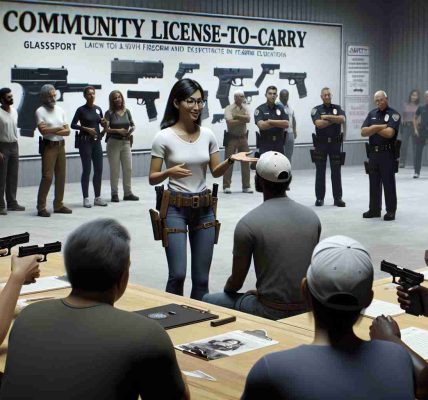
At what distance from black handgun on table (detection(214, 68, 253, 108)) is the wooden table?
12.0m

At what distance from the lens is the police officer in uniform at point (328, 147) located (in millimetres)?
11391

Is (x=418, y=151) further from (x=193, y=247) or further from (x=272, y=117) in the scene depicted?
(x=193, y=247)

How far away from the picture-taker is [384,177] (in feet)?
33.7

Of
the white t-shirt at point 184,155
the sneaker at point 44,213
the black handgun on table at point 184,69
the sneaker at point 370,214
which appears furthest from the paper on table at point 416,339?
the black handgun on table at point 184,69

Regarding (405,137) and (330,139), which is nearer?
(330,139)

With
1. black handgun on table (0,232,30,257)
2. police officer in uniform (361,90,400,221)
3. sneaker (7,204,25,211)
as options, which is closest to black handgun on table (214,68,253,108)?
sneaker (7,204,25,211)

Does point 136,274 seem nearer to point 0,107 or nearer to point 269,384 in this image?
point 0,107

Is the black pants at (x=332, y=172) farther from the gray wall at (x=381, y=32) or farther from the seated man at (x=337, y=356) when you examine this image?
the seated man at (x=337, y=356)

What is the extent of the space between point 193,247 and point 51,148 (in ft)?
19.0

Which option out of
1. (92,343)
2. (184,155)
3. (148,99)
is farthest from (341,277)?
(148,99)

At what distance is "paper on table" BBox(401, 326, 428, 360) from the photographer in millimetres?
3004

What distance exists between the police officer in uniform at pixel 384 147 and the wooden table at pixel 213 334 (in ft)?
21.4

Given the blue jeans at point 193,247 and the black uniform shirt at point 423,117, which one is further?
the black uniform shirt at point 423,117

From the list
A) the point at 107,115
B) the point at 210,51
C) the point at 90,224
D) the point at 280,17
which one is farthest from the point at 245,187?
the point at 90,224
